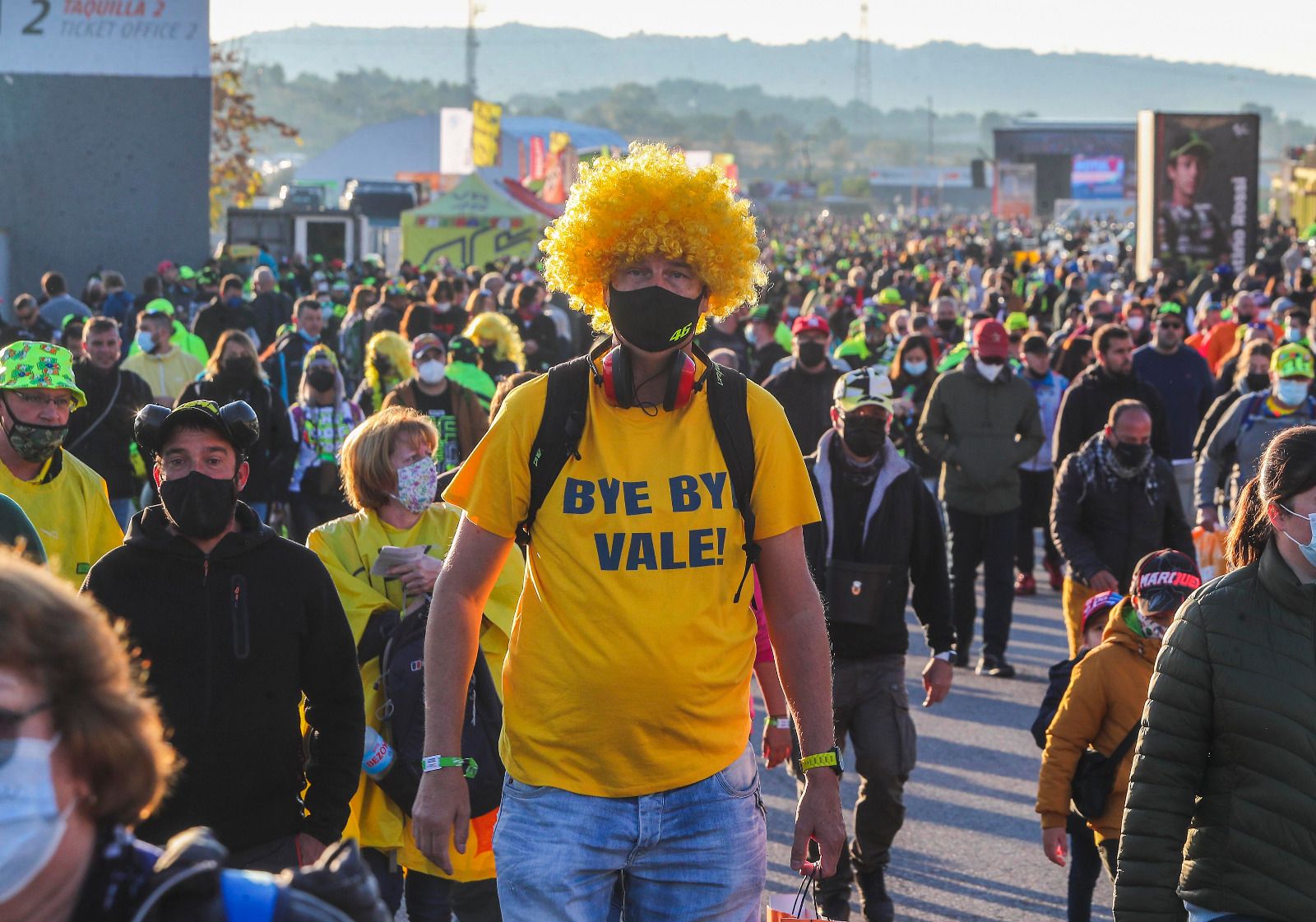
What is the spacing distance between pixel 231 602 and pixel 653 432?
1.08 metres

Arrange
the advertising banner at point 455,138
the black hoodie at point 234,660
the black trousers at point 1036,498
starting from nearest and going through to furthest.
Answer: the black hoodie at point 234,660, the black trousers at point 1036,498, the advertising banner at point 455,138

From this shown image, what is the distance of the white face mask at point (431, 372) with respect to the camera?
30.9 ft

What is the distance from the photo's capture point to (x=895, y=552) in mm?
6207

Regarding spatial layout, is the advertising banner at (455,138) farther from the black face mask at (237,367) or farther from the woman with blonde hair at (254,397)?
the black face mask at (237,367)

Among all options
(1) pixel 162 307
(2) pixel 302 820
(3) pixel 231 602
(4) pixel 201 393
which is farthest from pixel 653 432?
(1) pixel 162 307

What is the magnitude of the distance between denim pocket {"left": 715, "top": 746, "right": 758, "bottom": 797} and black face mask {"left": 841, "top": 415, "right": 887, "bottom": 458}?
2869mm

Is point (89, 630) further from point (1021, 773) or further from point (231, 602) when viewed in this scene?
point (1021, 773)

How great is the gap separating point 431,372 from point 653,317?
6.05 m

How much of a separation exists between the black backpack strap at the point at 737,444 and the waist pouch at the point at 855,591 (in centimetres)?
264

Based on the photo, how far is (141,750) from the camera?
183 centimetres

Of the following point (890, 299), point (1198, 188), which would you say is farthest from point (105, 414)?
point (1198, 188)

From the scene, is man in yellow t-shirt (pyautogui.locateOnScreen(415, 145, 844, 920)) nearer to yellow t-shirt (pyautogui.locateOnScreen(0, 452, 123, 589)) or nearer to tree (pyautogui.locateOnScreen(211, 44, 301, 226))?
yellow t-shirt (pyautogui.locateOnScreen(0, 452, 123, 589))

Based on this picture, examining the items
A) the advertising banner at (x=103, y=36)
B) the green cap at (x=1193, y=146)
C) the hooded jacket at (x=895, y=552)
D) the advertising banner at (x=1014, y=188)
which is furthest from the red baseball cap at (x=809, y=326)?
the advertising banner at (x=1014, y=188)

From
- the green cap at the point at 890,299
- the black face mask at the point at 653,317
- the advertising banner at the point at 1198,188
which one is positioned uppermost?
the advertising banner at the point at 1198,188
